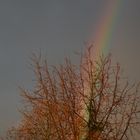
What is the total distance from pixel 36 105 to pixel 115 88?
369cm

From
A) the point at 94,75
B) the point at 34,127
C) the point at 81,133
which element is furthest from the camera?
the point at 34,127

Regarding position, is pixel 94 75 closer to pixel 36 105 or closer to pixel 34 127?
A: pixel 36 105

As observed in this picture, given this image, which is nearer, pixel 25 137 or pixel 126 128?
pixel 126 128

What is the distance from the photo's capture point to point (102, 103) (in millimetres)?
18641

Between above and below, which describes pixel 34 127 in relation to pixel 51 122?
above

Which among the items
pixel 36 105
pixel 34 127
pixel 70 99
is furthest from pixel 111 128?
pixel 34 127

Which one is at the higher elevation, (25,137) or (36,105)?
(25,137)

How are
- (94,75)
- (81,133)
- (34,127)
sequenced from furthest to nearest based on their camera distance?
(34,127)
(94,75)
(81,133)

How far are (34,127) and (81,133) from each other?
6470 millimetres

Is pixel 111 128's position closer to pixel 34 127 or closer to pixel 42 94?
pixel 42 94

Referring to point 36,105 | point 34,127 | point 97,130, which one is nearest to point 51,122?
point 36,105

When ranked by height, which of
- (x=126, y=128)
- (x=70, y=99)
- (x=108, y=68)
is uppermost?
(x=108, y=68)

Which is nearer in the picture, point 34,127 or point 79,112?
point 79,112

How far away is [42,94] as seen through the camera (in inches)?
753
